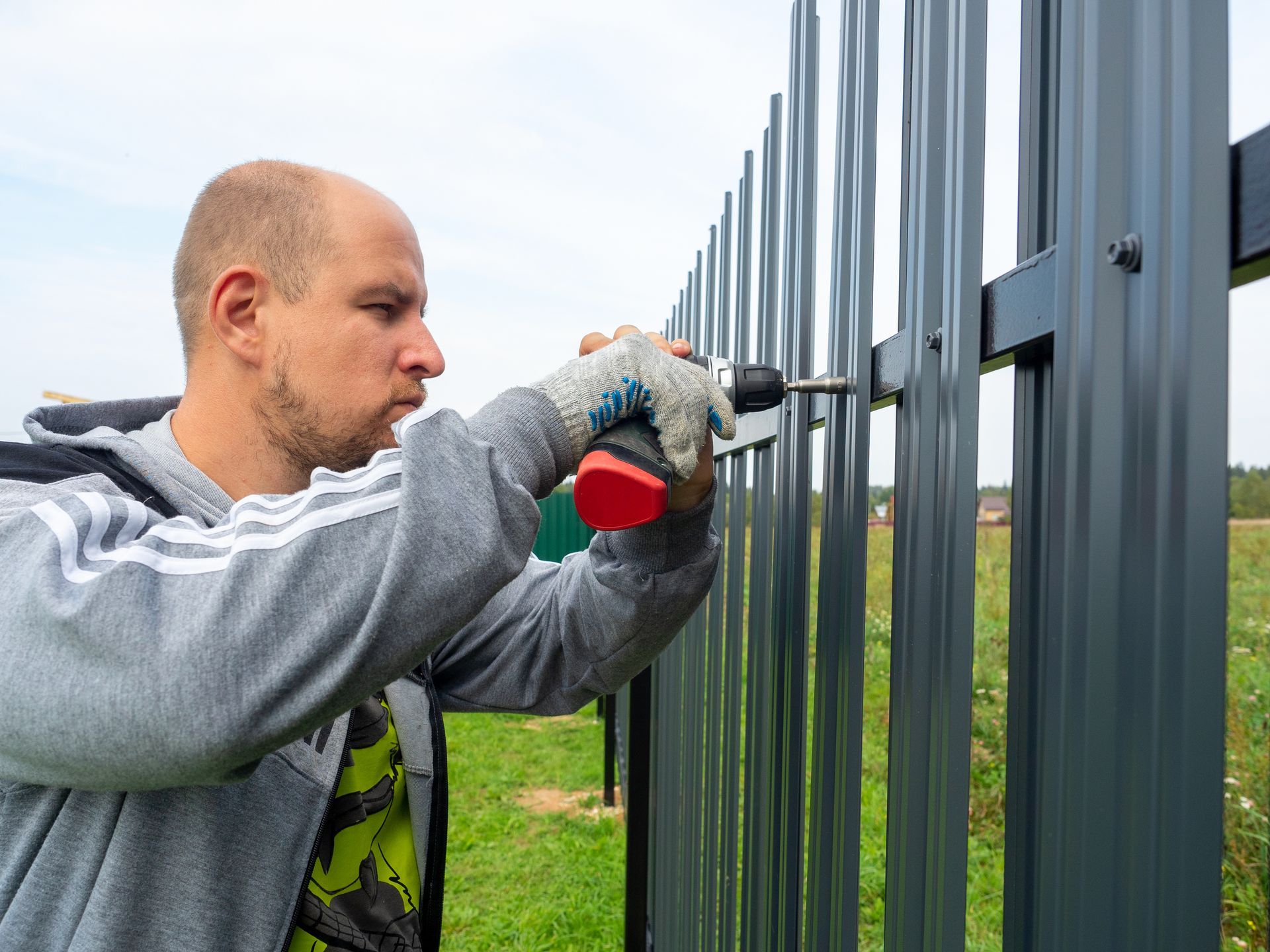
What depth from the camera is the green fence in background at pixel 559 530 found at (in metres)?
9.92

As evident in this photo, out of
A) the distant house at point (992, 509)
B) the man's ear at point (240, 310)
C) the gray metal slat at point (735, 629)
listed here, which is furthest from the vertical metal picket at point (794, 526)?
the distant house at point (992, 509)

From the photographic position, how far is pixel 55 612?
35.5 inches

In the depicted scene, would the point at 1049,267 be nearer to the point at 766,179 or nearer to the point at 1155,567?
the point at 1155,567

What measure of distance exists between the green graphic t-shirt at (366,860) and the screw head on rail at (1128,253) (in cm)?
125

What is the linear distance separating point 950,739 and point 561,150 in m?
8.03

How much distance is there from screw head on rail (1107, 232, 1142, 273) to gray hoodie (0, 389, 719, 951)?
0.66m

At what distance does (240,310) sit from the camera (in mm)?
1612

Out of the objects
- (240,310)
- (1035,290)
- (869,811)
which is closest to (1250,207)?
(1035,290)

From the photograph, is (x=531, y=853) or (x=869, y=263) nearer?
(x=869, y=263)

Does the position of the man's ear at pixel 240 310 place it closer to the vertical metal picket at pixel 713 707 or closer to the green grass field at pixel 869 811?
the vertical metal picket at pixel 713 707

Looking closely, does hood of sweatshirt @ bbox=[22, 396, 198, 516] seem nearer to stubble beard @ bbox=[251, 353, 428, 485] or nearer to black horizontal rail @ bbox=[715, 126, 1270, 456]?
stubble beard @ bbox=[251, 353, 428, 485]

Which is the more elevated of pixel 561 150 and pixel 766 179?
pixel 561 150

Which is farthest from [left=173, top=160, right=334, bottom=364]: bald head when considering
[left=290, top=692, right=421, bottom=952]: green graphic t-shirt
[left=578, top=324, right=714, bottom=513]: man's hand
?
[left=290, top=692, right=421, bottom=952]: green graphic t-shirt

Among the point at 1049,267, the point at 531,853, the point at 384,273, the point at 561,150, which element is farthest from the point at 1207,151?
the point at 561,150
